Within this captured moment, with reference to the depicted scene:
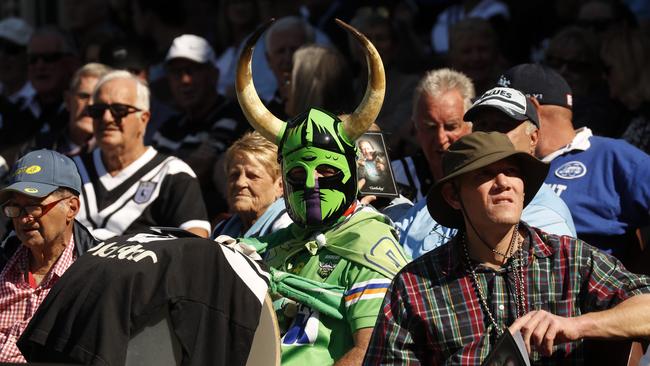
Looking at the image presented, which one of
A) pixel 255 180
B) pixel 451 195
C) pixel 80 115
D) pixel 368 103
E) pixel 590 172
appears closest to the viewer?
pixel 451 195

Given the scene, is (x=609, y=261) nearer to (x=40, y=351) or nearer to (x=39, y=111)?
(x=40, y=351)

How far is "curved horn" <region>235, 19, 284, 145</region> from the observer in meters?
5.78

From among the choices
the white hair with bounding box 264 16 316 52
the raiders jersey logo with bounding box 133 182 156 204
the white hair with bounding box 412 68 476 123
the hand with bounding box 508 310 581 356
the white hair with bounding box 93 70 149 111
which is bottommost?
the raiders jersey logo with bounding box 133 182 156 204

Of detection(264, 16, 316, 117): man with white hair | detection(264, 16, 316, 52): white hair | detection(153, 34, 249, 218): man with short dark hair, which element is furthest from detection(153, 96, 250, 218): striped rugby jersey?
detection(264, 16, 316, 52): white hair

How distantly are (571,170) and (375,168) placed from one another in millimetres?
972

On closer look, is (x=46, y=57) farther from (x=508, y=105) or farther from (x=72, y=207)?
(x=508, y=105)

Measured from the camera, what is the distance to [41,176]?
5.99 metres

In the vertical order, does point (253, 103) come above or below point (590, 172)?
above

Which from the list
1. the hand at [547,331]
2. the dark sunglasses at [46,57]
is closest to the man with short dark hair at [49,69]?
the dark sunglasses at [46,57]

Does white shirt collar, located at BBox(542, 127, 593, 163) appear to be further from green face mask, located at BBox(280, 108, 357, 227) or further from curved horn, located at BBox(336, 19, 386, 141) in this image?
green face mask, located at BBox(280, 108, 357, 227)

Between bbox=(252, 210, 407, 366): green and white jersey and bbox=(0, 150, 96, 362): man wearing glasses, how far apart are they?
3.45 ft

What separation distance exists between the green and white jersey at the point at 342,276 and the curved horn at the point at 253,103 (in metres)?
0.51

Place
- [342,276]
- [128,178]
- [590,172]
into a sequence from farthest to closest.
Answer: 1. [128,178]
2. [590,172]
3. [342,276]

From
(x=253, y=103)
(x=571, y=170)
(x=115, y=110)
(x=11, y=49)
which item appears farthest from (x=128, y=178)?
(x=11, y=49)
